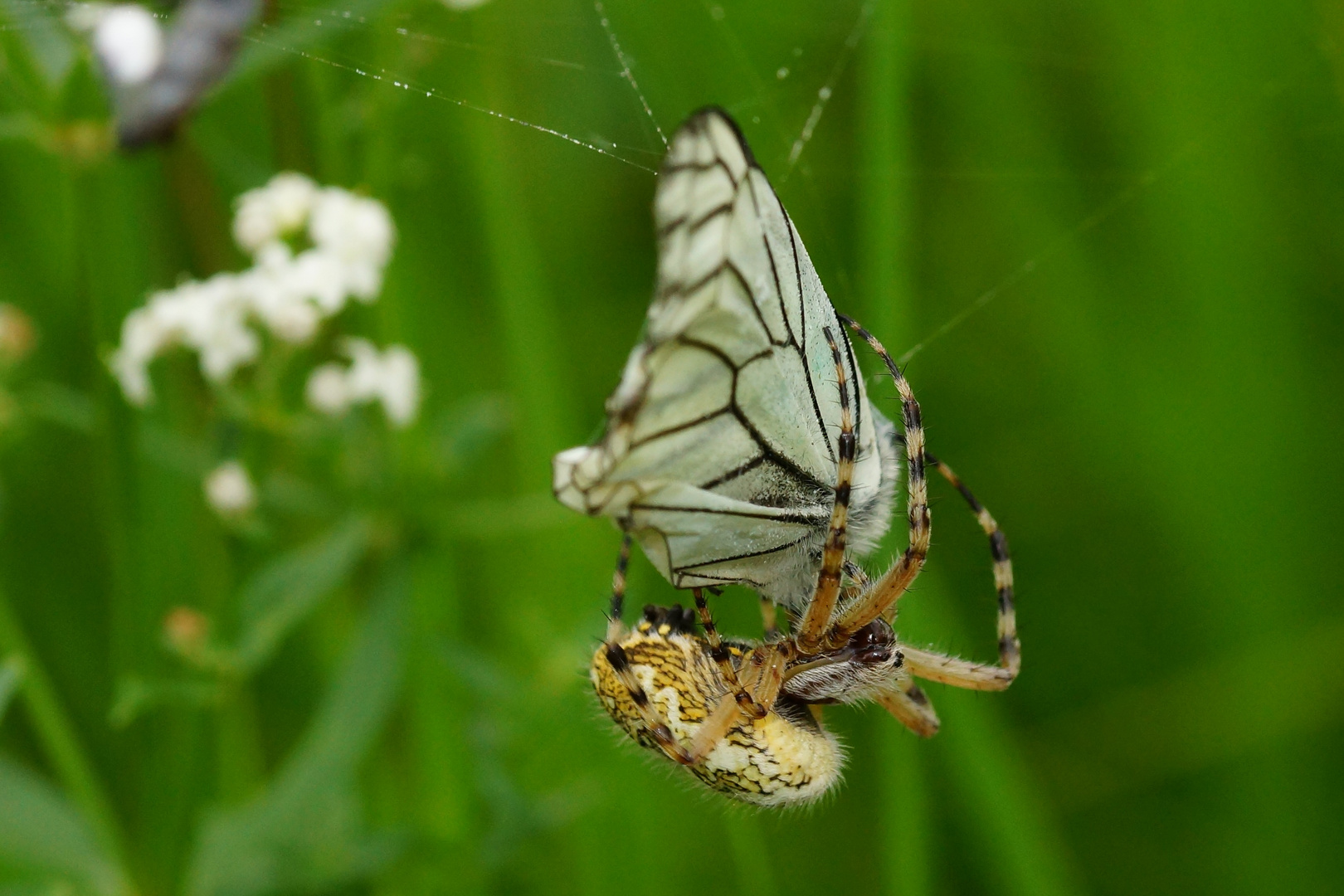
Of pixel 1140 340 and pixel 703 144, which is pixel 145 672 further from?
pixel 1140 340

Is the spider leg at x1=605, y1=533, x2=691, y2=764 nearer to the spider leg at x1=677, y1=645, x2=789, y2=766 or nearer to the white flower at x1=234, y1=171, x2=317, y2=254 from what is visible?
the spider leg at x1=677, y1=645, x2=789, y2=766

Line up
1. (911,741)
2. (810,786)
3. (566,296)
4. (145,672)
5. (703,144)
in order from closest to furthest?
1. (703,144)
2. (810,786)
3. (145,672)
4. (911,741)
5. (566,296)

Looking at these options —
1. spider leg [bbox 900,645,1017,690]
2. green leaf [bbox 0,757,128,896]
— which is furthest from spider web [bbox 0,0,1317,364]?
green leaf [bbox 0,757,128,896]

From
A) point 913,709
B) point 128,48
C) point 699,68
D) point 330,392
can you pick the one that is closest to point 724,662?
point 913,709

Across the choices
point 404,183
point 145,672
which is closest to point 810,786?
point 145,672

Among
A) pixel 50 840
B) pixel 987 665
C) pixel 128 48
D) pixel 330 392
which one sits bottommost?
pixel 50 840

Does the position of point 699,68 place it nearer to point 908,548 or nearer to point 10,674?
point 908,548
